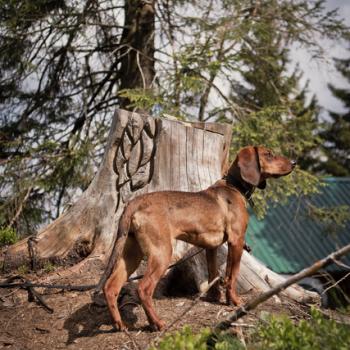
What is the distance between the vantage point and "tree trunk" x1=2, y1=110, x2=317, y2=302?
650cm

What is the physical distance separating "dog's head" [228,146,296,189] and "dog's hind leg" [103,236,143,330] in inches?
51.2

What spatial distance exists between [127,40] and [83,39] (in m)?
1.36

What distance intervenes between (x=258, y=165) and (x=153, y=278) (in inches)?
65.0

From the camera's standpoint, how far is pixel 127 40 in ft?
44.9

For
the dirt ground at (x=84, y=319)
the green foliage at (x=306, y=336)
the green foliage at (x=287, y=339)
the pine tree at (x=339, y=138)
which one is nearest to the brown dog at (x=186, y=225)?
the dirt ground at (x=84, y=319)

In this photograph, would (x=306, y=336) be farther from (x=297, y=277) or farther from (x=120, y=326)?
(x=120, y=326)

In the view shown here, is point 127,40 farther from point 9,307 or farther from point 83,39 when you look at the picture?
point 9,307

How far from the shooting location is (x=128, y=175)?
21.6ft

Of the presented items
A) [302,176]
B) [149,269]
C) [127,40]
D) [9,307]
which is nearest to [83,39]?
[127,40]

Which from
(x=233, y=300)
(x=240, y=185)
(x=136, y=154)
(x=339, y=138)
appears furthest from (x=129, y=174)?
(x=339, y=138)

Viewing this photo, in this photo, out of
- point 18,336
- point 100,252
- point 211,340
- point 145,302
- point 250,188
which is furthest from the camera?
point 100,252

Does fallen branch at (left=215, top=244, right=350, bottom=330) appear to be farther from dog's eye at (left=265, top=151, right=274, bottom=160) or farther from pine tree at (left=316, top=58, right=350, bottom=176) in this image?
pine tree at (left=316, top=58, right=350, bottom=176)

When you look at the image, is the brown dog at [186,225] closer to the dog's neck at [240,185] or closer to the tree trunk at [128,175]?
the dog's neck at [240,185]

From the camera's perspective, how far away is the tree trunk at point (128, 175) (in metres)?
6.50
